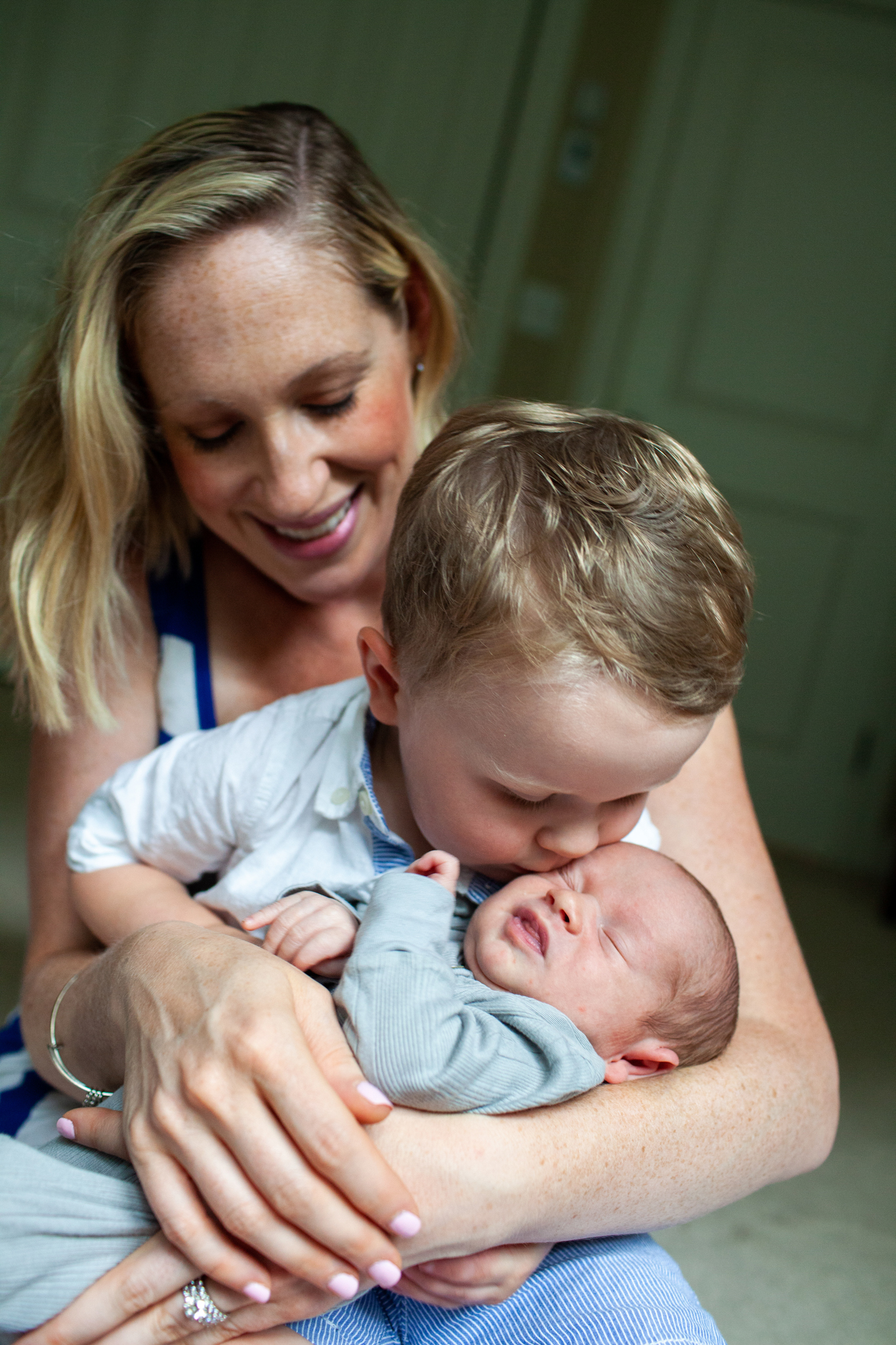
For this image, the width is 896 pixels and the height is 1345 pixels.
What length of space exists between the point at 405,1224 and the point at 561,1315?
234 mm

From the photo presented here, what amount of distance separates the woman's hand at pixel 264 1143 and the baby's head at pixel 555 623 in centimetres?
25

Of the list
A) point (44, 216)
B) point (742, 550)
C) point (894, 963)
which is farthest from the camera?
point (44, 216)

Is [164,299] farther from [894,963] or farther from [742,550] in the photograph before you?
[894,963]

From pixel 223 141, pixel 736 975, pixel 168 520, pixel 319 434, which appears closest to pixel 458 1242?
pixel 736 975

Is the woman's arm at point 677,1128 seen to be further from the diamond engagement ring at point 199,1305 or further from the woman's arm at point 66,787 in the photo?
the woman's arm at point 66,787

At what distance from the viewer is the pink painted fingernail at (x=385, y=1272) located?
29.6 inches

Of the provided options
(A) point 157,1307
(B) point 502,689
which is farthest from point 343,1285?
(B) point 502,689

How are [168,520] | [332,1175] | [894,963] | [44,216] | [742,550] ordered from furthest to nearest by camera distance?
1. [44,216]
2. [894,963]
3. [168,520]
4. [742,550]
5. [332,1175]

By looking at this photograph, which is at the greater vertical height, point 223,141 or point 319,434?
point 223,141

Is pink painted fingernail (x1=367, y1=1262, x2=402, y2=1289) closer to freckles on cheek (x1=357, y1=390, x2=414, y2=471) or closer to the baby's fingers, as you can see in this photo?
the baby's fingers

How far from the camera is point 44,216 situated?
3.93 metres

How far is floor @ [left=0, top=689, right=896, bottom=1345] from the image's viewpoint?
1.70 meters

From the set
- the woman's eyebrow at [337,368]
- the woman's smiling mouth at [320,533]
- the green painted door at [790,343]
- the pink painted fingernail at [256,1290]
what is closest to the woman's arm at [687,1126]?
the pink painted fingernail at [256,1290]

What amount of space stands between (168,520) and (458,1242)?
2.96 feet
